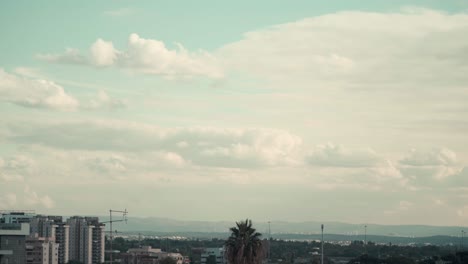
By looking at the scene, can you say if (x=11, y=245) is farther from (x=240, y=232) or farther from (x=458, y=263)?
(x=458, y=263)

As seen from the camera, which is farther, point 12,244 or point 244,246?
point 12,244

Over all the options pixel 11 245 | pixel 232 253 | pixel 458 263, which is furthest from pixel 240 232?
pixel 458 263

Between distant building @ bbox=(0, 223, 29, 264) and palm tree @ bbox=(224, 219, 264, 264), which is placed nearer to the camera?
palm tree @ bbox=(224, 219, 264, 264)

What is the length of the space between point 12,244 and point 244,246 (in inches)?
1558

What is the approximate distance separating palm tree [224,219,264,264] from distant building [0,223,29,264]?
35307 millimetres

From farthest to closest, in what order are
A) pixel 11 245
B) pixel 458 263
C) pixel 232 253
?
pixel 458 263 → pixel 11 245 → pixel 232 253

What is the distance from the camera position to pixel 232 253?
7512 cm

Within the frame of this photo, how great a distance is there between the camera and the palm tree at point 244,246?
74625 mm

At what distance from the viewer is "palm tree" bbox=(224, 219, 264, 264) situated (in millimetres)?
74625

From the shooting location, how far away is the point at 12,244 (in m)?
106

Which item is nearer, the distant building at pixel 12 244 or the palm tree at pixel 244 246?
the palm tree at pixel 244 246

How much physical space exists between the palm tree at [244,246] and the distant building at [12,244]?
35.3 metres

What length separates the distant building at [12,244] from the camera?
10281 centimetres

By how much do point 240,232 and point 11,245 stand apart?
3875 centimetres
